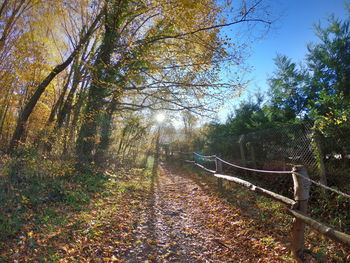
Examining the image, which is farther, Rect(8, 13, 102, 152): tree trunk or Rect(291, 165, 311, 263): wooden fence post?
Rect(8, 13, 102, 152): tree trunk

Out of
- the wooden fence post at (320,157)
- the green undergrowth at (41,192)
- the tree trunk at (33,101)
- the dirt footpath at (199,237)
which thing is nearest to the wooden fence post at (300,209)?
the dirt footpath at (199,237)

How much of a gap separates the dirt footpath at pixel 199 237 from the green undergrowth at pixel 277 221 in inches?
9.2

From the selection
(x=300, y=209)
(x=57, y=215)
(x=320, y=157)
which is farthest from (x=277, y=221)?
(x=57, y=215)

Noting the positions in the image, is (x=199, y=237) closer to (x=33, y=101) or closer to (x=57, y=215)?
(x=57, y=215)

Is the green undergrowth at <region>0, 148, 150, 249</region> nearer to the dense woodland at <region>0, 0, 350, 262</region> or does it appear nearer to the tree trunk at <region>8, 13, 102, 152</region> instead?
the dense woodland at <region>0, 0, 350, 262</region>

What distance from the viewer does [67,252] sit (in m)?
2.84

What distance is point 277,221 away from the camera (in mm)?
3887

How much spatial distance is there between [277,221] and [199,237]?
1.75m

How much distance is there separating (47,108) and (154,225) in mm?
14906

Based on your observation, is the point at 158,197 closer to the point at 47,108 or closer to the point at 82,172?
the point at 82,172

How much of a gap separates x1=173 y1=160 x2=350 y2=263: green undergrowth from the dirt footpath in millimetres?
234

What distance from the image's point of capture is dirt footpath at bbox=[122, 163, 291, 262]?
2.99 meters

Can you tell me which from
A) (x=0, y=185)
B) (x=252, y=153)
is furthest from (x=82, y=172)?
(x=252, y=153)

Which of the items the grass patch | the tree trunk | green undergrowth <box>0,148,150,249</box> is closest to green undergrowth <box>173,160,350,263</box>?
the grass patch
